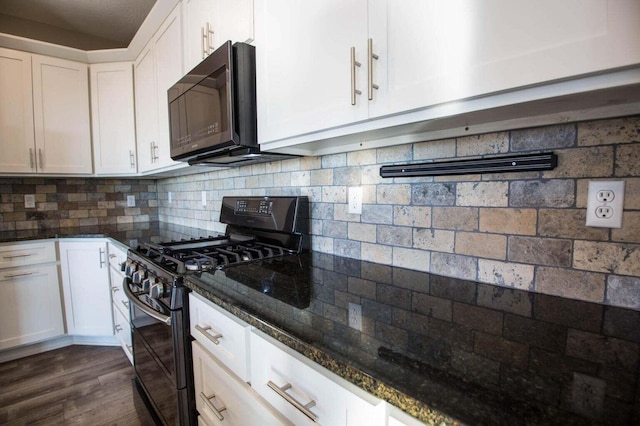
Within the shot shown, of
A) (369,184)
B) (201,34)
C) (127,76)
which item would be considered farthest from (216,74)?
(127,76)

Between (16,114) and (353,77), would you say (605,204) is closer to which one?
Answer: (353,77)

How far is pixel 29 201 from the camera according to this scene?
8.73 feet

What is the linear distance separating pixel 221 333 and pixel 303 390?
1.25 ft

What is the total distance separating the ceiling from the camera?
2.39 m

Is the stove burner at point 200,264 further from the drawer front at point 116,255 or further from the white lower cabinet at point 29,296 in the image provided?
the white lower cabinet at point 29,296

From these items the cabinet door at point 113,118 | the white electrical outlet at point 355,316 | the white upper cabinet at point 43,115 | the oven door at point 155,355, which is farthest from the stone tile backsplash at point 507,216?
the white upper cabinet at point 43,115

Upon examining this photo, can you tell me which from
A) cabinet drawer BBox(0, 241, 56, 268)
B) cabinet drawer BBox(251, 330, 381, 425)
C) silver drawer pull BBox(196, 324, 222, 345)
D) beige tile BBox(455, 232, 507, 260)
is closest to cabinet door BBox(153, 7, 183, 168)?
cabinet drawer BBox(0, 241, 56, 268)

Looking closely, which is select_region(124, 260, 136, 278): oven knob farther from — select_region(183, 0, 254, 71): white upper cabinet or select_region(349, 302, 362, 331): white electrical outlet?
select_region(349, 302, 362, 331): white electrical outlet

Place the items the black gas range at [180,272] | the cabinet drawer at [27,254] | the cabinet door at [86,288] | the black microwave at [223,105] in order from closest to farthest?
1. the black gas range at [180,272]
2. the black microwave at [223,105]
3. the cabinet drawer at [27,254]
4. the cabinet door at [86,288]

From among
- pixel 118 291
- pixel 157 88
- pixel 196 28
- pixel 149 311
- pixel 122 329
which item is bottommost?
pixel 122 329

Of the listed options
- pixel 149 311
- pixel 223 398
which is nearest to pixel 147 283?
pixel 149 311

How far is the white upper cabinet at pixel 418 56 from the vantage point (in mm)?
498

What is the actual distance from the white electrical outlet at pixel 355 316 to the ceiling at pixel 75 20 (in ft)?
9.56

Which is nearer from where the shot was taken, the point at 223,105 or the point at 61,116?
the point at 223,105
